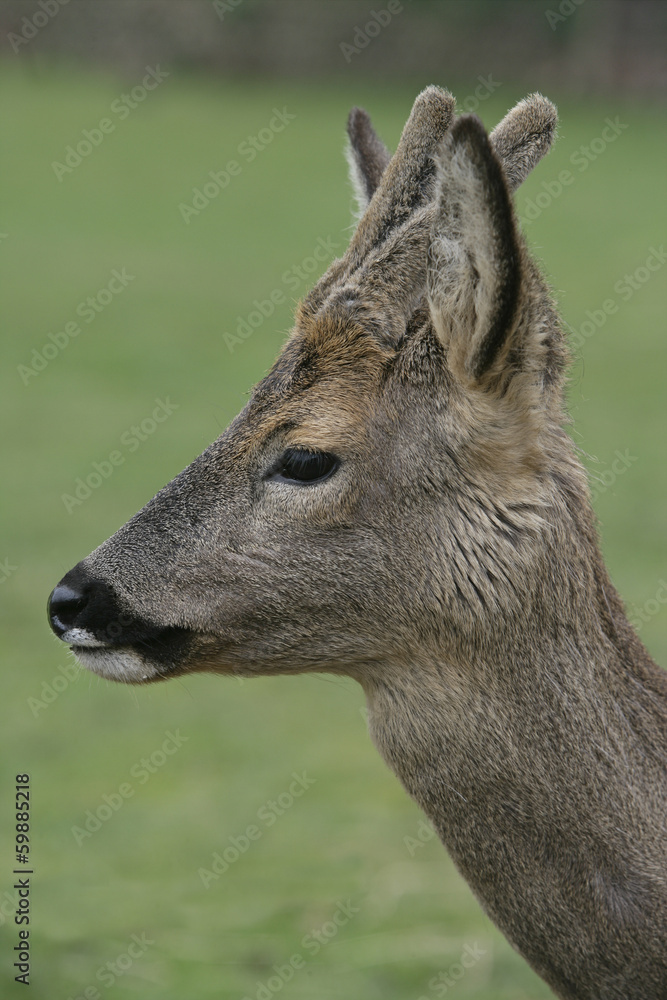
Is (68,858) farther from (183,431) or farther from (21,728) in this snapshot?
(183,431)

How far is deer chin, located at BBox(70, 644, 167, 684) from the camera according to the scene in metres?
4.29

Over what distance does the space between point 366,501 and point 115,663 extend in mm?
938

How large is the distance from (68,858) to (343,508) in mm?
4968

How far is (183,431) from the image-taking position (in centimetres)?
1728

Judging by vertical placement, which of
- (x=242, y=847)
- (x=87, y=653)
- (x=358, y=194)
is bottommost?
(x=242, y=847)

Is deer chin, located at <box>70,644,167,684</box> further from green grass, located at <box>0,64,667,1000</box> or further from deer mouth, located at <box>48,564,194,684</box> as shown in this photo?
green grass, located at <box>0,64,667,1000</box>

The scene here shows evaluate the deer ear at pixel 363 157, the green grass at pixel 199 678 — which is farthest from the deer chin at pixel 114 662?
the deer ear at pixel 363 157

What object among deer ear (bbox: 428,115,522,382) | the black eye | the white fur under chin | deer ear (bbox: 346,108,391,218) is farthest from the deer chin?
deer ear (bbox: 346,108,391,218)

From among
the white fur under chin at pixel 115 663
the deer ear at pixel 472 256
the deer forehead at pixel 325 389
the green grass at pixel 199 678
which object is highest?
the deer ear at pixel 472 256

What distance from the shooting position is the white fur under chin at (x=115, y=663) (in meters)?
4.30

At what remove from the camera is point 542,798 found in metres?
4.17

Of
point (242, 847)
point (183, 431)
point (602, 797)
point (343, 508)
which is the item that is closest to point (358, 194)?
point (343, 508)

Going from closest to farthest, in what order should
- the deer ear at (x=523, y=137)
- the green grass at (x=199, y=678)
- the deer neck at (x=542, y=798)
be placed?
the deer neck at (x=542, y=798), the deer ear at (x=523, y=137), the green grass at (x=199, y=678)

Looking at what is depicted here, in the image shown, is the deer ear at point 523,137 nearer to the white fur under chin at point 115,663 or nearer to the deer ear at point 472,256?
the deer ear at point 472,256
